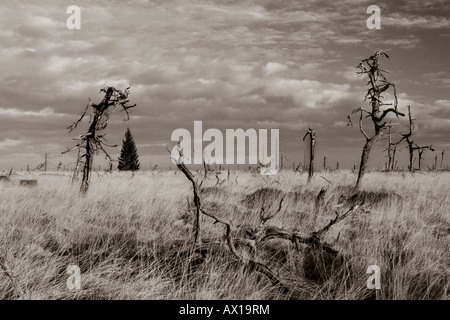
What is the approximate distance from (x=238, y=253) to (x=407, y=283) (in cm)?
186

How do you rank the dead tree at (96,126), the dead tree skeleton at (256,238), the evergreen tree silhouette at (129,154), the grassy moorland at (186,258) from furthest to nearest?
the evergreen tree silhouette at (129,154) → the dead tree at (96,126) → the dead tree skeleton at (256,238) → the grassy moorland at (186,258)

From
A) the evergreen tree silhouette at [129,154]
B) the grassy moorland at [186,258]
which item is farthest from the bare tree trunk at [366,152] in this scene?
the evergreen tree silhouette at [129,154]

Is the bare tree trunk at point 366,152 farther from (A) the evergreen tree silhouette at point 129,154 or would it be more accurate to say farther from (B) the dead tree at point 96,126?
(A) the evergreen tree silhouette at point 129,154

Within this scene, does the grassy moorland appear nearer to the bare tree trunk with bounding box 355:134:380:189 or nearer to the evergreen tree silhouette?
the bare tree trunk with bounding box 355:134:380:189

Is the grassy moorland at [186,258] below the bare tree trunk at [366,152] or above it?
below

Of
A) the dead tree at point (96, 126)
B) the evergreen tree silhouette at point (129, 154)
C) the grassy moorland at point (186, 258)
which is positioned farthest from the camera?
the evergreen tree silhouette at point (129, 154)

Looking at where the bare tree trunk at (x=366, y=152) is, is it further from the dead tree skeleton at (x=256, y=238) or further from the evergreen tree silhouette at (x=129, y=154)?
the evergreen tree silhouette at (x=129, y=154)

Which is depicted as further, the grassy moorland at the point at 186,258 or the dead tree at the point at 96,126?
the dead tree at the point at 96,126

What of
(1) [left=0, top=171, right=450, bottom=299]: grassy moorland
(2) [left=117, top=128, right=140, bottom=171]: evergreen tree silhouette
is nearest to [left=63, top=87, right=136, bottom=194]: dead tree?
(1) [left=0, top=171, right=450, bottom=299]: grassy moorland

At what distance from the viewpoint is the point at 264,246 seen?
5520mm

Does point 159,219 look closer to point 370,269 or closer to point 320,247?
point 320,247

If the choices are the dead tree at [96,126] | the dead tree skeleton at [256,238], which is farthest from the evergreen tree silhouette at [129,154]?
the dead tree skeleton at [256,238]

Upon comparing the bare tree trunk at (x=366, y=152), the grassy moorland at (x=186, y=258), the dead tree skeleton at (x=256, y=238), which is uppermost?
the bare tree trunk at (x=366, y=152)
